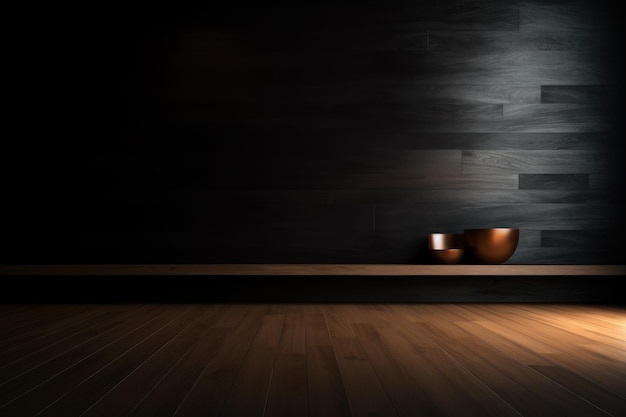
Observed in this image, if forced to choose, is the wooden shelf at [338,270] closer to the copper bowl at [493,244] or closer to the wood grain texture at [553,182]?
the copper bowl at [493,244]

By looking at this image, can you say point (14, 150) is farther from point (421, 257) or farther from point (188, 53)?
point (421, 257)

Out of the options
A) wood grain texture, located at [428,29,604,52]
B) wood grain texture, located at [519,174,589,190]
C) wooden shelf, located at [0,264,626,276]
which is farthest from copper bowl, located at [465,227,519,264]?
wood grain texture, located at [428,29,604,52]

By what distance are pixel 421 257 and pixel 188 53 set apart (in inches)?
75.9

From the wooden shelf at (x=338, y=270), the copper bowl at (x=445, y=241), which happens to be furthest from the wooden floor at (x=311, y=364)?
the copper bowl at (x=445, y=241)

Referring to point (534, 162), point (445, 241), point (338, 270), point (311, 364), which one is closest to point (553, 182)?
point (534, 162)

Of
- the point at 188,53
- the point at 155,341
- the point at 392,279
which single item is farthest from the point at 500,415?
the point at 188,53

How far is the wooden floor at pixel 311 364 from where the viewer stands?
1220mm

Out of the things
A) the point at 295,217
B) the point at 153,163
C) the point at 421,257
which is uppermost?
the point at 153,163

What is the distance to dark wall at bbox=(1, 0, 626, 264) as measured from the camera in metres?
3.37

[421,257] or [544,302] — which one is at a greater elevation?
[421,257]

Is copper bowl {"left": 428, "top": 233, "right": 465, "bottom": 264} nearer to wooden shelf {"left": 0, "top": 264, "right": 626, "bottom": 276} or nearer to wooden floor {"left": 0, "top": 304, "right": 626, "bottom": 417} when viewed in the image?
wooden shelf {"left": 0, "top": 264, "right": 626, "bottom": 276}

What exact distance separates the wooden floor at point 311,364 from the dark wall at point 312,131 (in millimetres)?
779

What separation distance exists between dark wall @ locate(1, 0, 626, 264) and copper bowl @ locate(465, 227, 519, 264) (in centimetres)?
25

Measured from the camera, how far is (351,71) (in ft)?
11.2
